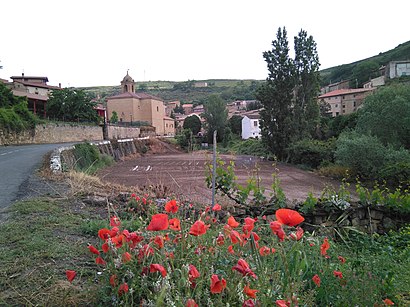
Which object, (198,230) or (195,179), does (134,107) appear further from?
(198,230)

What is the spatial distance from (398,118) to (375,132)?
156 centimetres

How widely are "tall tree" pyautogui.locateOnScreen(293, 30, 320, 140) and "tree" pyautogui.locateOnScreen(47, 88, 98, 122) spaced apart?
2363cm

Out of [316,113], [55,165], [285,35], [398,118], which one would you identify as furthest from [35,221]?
[285,35]

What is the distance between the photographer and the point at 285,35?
34.2 m

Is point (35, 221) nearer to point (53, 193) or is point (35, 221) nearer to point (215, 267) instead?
point (53, 193)

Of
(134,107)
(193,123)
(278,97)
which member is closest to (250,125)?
(193,123)

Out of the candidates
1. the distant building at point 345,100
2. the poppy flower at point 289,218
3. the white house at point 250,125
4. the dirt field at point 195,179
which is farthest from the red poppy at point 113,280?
the distant building at point 345,100

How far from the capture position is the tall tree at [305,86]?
1286 inches

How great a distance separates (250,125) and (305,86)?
28788 mm

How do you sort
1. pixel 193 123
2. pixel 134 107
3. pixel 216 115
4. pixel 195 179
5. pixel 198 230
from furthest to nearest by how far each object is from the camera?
pixel 134 107
pixel 193 123
pixel 216 115
pixel 195 179
pixel 198 230

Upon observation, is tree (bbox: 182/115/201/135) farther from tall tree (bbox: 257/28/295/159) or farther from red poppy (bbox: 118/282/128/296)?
red poppy (bbox: 118/282/128/296)

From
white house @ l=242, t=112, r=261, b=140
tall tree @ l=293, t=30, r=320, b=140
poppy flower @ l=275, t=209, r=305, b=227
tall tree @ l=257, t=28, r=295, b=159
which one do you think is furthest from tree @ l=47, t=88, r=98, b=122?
poppy flower @ l=275, t=209, r=305, b=227

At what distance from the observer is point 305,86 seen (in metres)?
33.1

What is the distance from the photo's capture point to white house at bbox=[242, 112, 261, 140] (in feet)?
201
